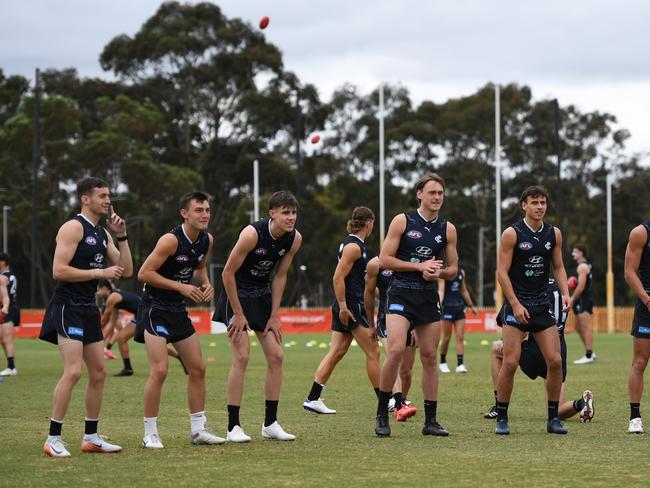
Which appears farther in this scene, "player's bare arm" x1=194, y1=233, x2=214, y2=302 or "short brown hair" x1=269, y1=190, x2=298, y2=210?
"short brown hair" x1=269, y1=190, x2=298, y2=210

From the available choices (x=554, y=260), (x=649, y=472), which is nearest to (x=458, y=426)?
(x=554, y=260)

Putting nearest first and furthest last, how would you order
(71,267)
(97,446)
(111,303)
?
1. (71,267)
2. (97,446)
3. (111,303)

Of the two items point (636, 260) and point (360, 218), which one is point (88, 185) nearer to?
point (360, 218)

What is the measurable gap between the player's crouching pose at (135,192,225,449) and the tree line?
144 feet

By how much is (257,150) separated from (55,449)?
2230 inches

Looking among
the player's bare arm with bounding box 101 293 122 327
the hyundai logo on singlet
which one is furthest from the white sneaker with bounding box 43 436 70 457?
the player's bare arm with bounding box 101 293 122 327

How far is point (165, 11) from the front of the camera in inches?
2544

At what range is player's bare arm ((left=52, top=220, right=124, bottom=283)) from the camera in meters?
9.75

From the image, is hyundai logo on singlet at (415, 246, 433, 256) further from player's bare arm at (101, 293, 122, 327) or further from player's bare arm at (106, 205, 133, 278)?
player's bare arm at (101, 293, 122, 327)

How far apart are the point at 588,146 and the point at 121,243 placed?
6494 cm

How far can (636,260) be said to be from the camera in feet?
37.2

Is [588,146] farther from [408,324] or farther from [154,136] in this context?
[408,324]

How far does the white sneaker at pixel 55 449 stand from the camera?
31.9 feet

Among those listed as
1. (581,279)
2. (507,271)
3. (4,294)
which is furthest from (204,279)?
(581,279)
